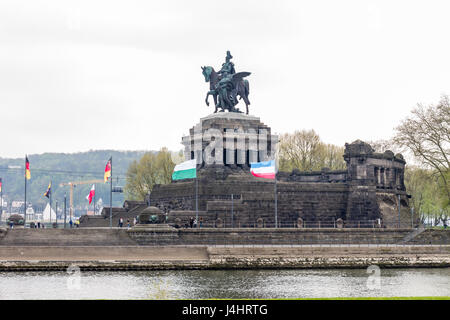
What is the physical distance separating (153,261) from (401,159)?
120 feet

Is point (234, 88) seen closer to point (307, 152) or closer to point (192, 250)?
point (307, 152)

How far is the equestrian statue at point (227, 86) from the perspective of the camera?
7706cm

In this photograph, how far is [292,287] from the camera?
128 ft

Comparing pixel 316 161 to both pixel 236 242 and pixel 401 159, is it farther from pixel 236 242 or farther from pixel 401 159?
pixel 236 242

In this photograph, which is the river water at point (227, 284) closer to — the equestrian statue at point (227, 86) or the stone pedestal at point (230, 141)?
the stone pedestal at point (230, 141)

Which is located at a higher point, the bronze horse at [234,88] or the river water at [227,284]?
the bronze horse at [234,88]

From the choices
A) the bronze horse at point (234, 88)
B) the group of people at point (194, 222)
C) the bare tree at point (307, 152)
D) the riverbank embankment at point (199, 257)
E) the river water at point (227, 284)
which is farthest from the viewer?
the bare tree at point (307, 152)

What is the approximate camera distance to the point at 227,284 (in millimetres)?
40625

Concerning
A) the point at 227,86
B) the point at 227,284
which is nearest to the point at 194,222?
the point at 227,284

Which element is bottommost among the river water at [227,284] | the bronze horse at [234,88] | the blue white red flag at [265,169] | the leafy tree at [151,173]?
the river water at [227,284]

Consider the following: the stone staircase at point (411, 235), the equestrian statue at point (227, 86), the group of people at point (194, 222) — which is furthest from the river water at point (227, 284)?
the equestrian statue at point (227, 86)

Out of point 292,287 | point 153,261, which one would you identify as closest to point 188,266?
point 153,261

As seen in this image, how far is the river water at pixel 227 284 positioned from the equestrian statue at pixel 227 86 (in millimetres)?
31657

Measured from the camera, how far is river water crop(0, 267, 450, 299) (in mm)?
35625
